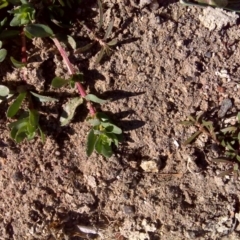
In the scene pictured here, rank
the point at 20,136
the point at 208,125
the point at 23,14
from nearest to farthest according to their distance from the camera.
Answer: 1. the point at 23,14
2. the point at 20,136
3. the point at 208,125

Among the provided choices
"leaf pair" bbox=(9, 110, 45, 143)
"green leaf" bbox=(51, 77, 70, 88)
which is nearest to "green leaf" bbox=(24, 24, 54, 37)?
"green leaf" bbox=(51, 77, 70, 88)

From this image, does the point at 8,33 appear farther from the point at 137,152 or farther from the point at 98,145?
the point at 137,152

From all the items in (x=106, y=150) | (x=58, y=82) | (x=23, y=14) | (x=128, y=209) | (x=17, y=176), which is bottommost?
(x=128, y=209)

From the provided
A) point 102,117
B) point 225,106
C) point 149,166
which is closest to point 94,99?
point 102,117

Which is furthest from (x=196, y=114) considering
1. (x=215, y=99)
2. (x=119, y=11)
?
(x=119, y=11)

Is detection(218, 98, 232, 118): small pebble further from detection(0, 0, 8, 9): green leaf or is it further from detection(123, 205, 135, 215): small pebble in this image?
detection(0, 0, 8, 9): green leaf

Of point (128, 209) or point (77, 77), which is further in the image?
point (128, 209)
